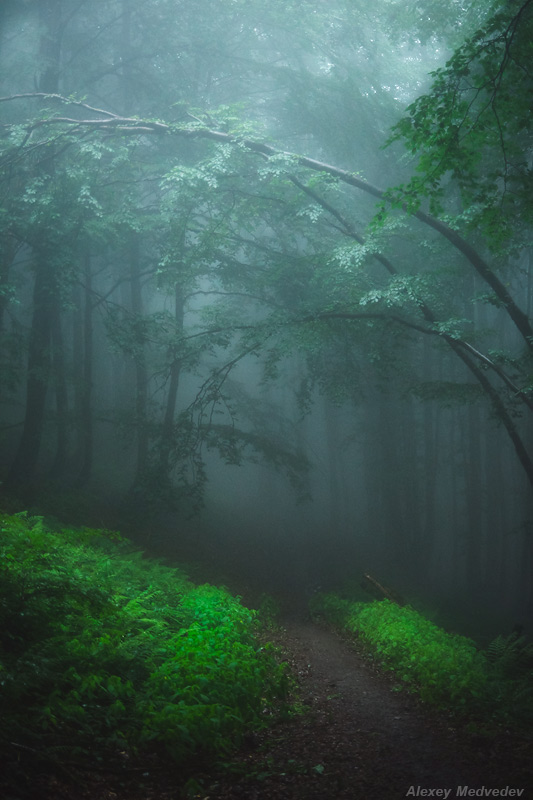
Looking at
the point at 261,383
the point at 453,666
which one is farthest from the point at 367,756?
the point at 261,383

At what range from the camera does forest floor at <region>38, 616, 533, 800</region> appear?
3789mm

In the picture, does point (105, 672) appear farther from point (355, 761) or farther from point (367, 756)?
point (367, 756)

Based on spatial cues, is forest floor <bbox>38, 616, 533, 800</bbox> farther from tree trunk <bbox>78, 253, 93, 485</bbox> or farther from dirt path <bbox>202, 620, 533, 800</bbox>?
tree trunk <bbox>78, 253, 93, 485</bbox>

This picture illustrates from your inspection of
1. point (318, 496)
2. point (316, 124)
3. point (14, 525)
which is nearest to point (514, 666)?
point (14, 525)

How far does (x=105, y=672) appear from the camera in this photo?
4.62 meters

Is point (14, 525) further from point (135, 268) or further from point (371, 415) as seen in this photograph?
point (371, 415)

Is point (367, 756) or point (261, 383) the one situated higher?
point (261, 383)

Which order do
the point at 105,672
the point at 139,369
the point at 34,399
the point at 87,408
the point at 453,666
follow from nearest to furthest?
the point at 105,672 → the point at 453,666 → the point at 34,399 → the point at 139,369 → the point at 87,408

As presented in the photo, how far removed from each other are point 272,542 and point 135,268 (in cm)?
1269

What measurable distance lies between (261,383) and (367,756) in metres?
9.43

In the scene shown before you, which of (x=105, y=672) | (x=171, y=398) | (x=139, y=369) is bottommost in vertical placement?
(x=105, y=672)

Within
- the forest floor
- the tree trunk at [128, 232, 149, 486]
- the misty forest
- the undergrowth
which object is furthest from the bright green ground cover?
the tree trunk at [128, 232, 149, 486]

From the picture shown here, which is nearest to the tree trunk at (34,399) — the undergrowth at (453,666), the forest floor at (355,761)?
the undergrowth at (453,666)

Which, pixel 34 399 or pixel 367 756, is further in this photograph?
pixel 34 399
